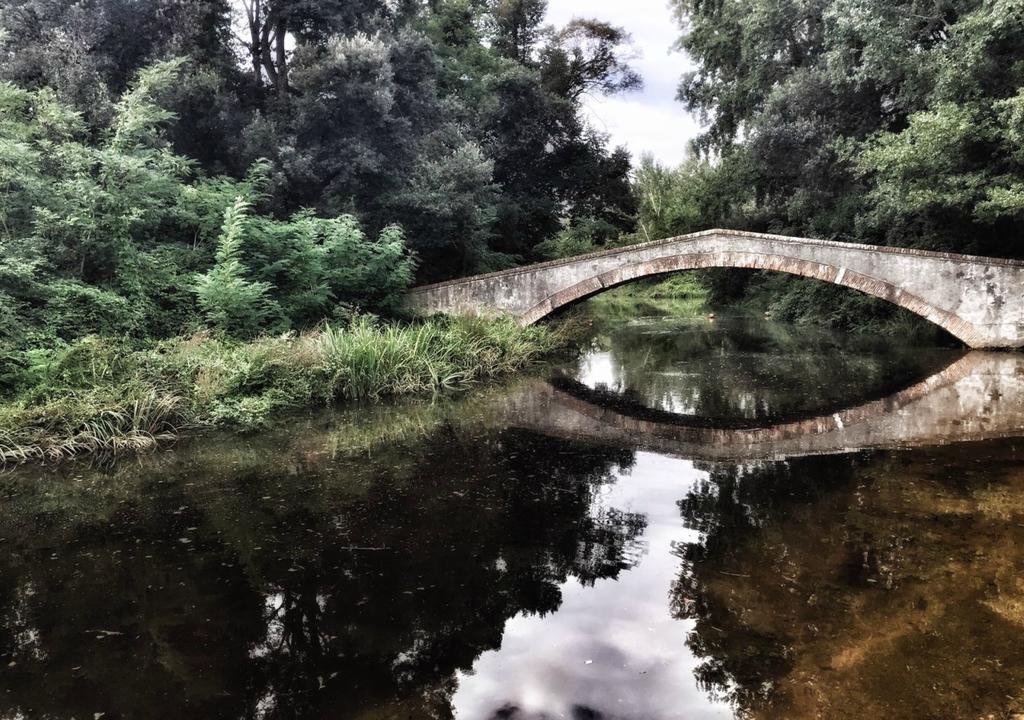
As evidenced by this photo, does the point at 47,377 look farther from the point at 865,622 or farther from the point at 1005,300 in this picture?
the point at 1005,300

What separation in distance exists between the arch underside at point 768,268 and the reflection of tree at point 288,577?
31.2ft

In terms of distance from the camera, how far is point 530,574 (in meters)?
4.86

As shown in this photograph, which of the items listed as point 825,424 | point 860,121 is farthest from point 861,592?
point 860,121

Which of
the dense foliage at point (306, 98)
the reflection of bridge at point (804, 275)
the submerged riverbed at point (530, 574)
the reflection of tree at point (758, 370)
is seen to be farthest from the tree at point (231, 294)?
the reflection of tree at point (758, 370)

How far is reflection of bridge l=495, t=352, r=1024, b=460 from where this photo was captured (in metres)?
7.82

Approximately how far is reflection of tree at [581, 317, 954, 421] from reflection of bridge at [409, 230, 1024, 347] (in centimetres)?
122

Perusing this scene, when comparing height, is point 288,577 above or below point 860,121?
below

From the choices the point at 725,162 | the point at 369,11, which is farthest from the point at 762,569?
the point at 725,162

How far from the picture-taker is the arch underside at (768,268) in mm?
14367

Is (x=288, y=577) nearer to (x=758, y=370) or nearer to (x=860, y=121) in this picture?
(x=758, y=370)

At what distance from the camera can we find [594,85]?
29.5 metres

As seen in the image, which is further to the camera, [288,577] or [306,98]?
[306,98]

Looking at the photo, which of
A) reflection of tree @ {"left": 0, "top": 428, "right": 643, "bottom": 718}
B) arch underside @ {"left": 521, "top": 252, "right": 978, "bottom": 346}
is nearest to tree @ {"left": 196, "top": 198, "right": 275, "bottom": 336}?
reflection of tree @ {"left": 0, "top": 428, "right": 643, "bottom": 718}

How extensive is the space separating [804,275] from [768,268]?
0.86 meters
